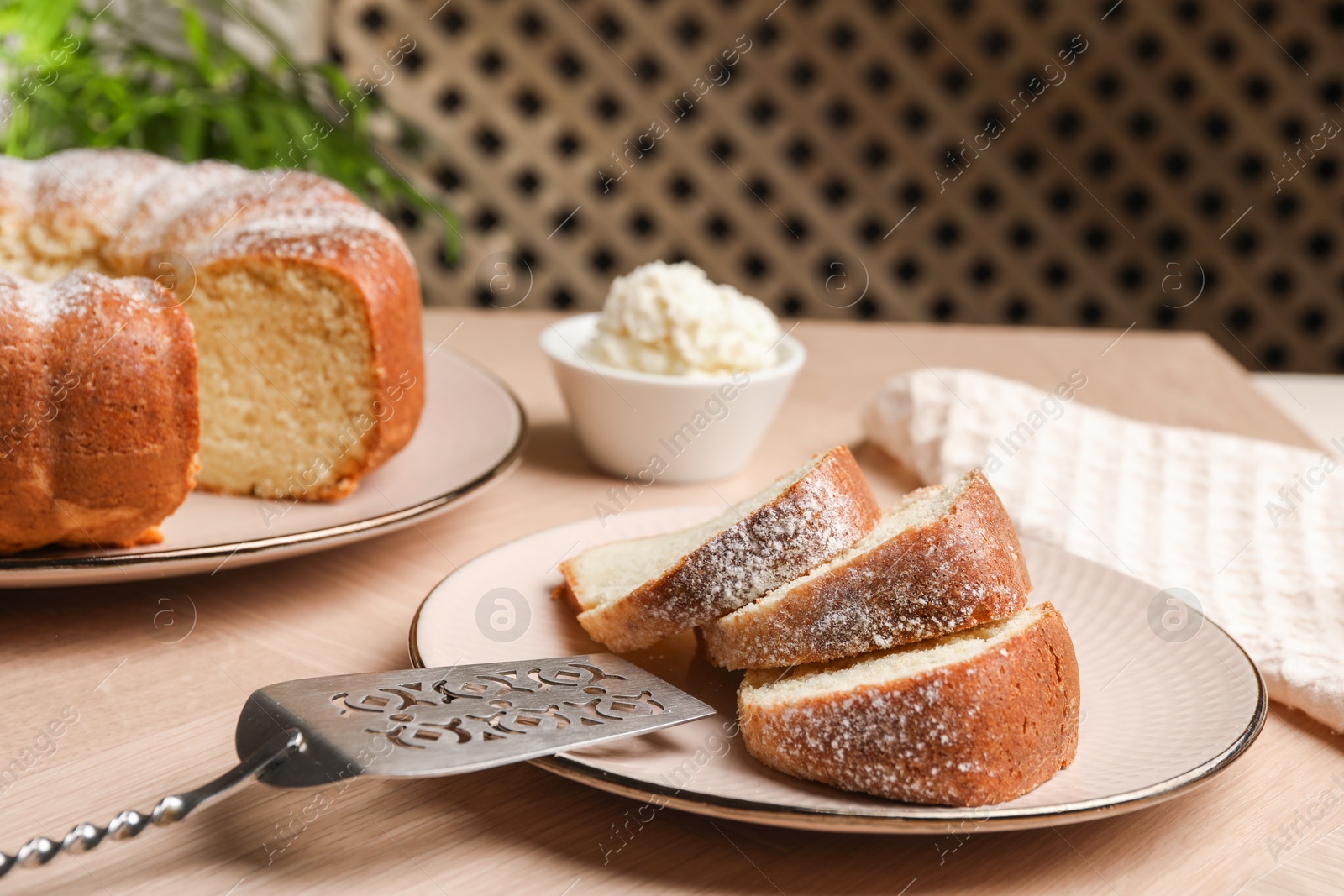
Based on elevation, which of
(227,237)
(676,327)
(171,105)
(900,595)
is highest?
(171,105)

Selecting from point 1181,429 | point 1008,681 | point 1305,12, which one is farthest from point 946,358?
point 1305,12

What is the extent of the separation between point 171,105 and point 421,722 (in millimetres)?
1541

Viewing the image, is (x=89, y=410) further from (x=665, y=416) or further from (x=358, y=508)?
(x=665, y=416)

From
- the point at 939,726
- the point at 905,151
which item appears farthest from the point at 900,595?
the point at 905,151

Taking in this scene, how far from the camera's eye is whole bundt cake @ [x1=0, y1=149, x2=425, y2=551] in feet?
2.93

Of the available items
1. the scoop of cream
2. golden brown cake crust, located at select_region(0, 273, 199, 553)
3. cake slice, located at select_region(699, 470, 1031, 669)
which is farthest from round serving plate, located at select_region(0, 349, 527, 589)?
cake slice, located at select_region(699, 470, 1031, 669)

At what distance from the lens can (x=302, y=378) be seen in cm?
114

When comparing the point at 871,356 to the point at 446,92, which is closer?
the point at 871,356

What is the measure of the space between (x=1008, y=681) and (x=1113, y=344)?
1.41 metres

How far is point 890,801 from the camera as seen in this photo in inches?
25.8

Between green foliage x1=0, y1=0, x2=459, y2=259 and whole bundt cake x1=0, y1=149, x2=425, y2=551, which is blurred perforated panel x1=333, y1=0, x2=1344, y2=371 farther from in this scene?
whole bundt cake x1=0, y1=149, x2=425, y2=551

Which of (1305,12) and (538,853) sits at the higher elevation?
(1305,12)

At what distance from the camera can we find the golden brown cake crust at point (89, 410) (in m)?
0.88

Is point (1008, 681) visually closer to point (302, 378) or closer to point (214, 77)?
point (302, 378)
